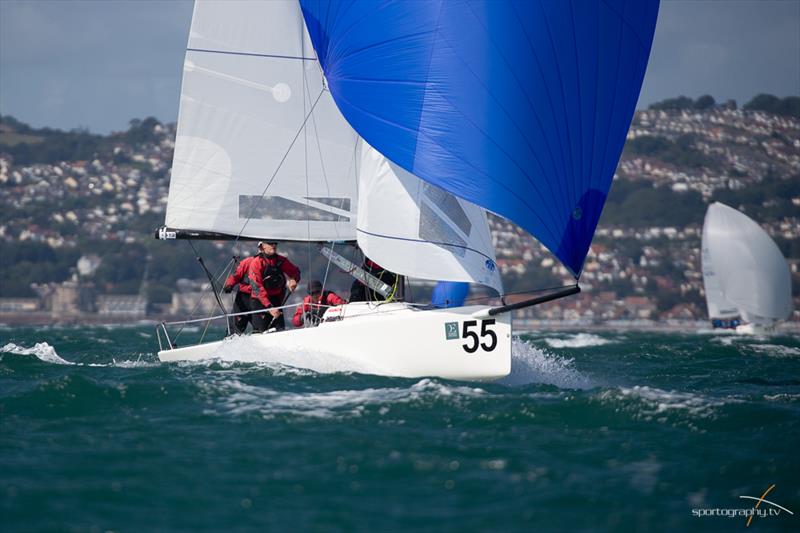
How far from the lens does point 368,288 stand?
33.5ft

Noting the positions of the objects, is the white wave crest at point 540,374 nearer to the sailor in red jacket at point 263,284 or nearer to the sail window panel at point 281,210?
the sailor in red jacket at point 263,284

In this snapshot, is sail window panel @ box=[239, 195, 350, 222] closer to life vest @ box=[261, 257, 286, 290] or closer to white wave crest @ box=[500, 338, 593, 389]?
life vest @ box=[261, 257, 286, 290]

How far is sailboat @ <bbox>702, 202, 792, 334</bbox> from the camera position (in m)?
33.5

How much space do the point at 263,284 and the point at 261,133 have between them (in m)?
1.59

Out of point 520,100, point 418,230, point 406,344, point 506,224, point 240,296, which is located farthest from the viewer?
point 506,224

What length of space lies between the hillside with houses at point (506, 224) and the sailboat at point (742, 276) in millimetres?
20483

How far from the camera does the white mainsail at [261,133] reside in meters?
11.0

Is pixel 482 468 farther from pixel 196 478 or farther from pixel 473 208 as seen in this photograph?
pixel 473 208

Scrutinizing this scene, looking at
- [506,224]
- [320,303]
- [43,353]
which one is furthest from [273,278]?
[506,224]

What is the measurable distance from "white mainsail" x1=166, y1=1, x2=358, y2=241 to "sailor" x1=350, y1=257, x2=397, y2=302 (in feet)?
3.07

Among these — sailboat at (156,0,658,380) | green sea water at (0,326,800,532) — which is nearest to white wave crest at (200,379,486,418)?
green sea water at (0,326,800,532)

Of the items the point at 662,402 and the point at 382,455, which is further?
the point at 662,402

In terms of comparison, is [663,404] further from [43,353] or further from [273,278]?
[43,353]

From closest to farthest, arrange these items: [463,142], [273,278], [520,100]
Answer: [520,100] → [463,142] → [273,278]
